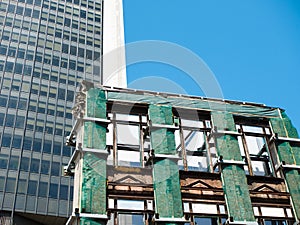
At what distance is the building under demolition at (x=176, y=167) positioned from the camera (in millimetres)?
19797

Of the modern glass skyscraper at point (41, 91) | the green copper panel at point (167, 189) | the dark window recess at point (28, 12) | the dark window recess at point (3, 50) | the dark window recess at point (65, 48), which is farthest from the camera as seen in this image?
the dark window recess at point (28, 12)

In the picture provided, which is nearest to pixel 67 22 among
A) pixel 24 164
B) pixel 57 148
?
pixel 57 148

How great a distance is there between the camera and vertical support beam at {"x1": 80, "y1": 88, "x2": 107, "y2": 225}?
61.6ft

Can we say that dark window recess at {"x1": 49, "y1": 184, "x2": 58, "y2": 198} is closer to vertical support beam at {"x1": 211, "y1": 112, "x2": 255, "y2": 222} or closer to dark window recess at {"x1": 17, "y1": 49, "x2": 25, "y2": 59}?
dark window recess at {"x1": 17, "y1": 49, "x2": 25, "y2": 59}

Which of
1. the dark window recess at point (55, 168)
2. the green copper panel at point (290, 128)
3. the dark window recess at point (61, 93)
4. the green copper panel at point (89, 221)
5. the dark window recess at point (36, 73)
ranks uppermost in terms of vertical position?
the dark window recess at point (36, 73)

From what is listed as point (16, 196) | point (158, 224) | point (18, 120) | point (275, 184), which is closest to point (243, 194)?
point (275, 184)

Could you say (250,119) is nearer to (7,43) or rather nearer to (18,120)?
(18,120)

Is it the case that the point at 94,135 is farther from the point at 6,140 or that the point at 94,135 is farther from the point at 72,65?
the point at 72,65

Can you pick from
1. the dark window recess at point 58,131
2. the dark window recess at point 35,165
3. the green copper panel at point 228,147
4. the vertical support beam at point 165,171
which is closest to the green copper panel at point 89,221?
the vertical support beam at point 165,171

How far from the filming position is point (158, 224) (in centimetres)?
1925

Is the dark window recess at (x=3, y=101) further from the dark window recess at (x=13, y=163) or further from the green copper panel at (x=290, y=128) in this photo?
the green copper panel at (x=290, y=128)

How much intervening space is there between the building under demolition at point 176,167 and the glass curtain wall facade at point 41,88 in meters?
29.4

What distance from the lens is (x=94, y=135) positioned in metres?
21.1

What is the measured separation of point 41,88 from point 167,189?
1824 inches
